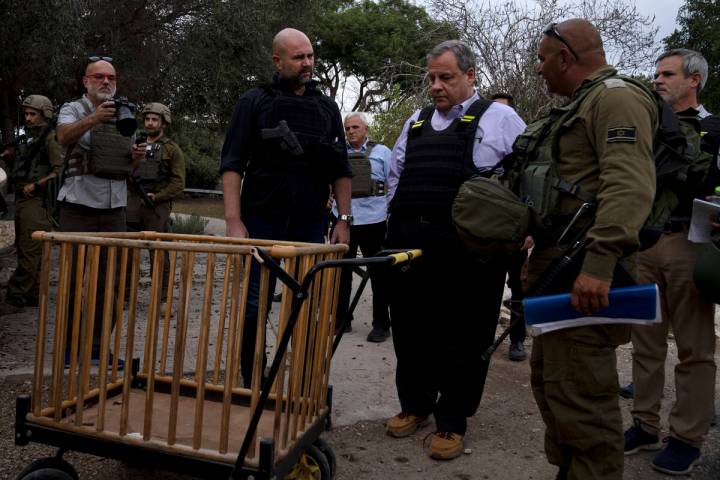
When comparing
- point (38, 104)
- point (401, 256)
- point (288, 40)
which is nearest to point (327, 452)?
point (401, 256)

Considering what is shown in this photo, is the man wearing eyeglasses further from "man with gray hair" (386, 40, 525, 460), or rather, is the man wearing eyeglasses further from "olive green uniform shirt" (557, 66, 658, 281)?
"olive green uniform shirt" (557, 66, 658, 281)

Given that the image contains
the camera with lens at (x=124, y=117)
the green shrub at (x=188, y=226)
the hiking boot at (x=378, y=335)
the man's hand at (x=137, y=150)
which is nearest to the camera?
the camera with lens at (x=124, y=117)

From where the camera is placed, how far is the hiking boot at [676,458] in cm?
346

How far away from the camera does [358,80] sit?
34.0 metres

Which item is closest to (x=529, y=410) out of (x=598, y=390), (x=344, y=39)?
(x=598, y=390)

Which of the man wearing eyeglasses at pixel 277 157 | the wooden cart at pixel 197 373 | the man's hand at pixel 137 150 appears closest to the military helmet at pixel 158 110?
the man's hand at pixel 137 150

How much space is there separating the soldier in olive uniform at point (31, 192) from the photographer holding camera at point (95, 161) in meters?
2.02

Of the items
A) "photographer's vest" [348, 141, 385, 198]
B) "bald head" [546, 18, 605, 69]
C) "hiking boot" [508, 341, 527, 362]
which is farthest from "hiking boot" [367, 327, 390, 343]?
"bald head" [546, 18, 605, 69]

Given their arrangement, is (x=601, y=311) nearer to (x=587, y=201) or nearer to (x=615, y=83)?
(x=587, y=201)

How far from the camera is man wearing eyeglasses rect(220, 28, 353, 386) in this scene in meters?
3.72

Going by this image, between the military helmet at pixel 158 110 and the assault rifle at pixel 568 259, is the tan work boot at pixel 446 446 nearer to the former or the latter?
the assault rifle at pixel 568 259

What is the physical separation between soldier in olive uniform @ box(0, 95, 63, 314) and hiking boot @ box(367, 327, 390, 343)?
3183 mm

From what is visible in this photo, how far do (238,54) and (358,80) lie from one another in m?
19.6

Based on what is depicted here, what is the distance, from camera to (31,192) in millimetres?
6398
